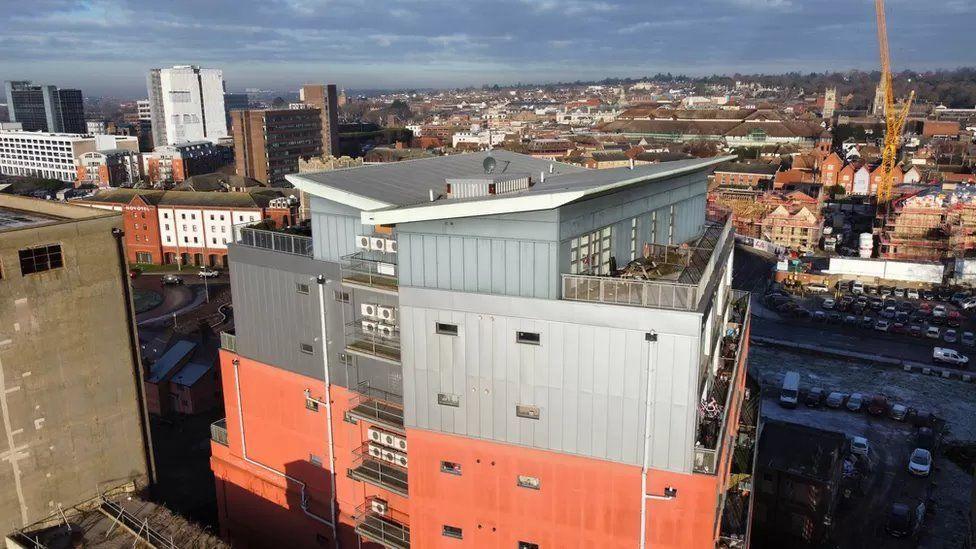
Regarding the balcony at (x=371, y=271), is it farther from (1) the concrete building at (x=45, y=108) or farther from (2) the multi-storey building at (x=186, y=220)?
(1) the concrete building at (x=45, y=108)

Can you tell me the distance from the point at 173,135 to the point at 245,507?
164 meters

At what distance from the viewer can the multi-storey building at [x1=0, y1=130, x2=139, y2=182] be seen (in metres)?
122

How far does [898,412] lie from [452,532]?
87.5ft

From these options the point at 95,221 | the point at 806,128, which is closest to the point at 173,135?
the point at 806,128

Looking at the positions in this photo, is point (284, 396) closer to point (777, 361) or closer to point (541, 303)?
point (541, 303)

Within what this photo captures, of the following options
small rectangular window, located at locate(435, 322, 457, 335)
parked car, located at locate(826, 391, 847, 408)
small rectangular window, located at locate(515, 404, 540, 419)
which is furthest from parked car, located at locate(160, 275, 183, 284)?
small rectangular window, located at locate(515, 404, 540, 419)

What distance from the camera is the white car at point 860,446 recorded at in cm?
2819

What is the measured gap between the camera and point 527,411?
41.3 ft

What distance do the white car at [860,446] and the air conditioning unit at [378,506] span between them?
21.1m

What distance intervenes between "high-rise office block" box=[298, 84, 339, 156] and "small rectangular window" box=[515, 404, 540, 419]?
A: 114 m

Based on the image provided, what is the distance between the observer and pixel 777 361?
130 ft

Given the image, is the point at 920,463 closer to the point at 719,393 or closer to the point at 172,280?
the point at 719,393

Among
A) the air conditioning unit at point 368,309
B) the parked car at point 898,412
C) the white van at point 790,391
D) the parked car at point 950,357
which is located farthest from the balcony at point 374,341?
the parked car at point 950,357

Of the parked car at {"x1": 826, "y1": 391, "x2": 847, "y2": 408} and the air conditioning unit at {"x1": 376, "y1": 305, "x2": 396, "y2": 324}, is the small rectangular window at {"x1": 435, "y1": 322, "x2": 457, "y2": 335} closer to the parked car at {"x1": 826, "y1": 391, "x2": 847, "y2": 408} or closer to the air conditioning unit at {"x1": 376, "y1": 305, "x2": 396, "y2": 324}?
the air conditioning unit at {"x1": 376, "y1": 305, "x2": 396, "y2": 324}
